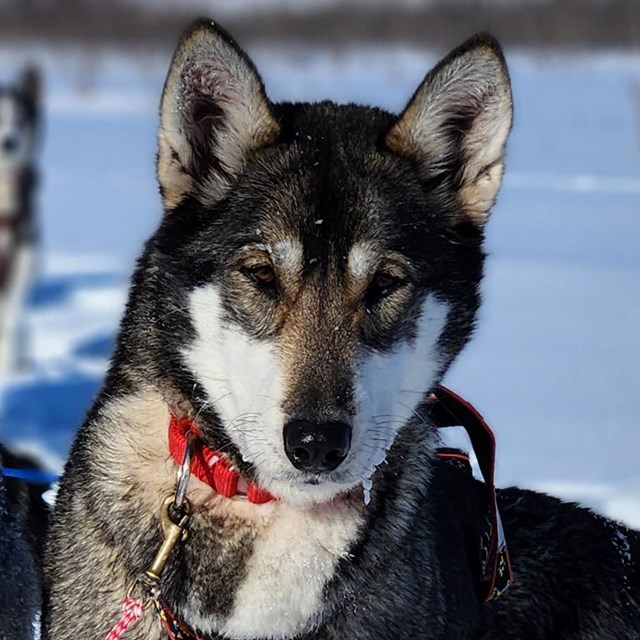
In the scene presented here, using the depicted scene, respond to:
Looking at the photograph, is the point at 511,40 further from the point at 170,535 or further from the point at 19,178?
the point at 170,535

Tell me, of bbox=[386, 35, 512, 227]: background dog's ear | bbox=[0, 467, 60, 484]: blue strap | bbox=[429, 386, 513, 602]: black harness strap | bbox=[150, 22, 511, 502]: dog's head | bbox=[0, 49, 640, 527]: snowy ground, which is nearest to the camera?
bbox=[150, 22, 511, 502]: dog's head

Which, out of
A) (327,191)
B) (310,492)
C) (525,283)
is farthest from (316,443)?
(525,283)

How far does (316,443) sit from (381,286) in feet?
1.39

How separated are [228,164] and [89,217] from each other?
44.0 ft

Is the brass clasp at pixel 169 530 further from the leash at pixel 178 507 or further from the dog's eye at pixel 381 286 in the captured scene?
the dog's eye at pixel 381 286

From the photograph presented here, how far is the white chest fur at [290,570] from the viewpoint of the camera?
249 centimetres

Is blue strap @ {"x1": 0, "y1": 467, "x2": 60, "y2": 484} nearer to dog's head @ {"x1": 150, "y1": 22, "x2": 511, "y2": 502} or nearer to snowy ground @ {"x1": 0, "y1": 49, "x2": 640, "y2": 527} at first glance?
dog's head @ {"x1": 150, "y1": 22, "x2": 511, "y2": 502}

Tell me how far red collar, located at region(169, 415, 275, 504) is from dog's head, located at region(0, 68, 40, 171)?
829 centimetres

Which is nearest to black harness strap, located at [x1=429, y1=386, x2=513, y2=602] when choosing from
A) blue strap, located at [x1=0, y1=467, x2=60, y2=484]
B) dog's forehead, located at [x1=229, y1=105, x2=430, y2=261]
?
dog's forehead, located at [x1=229, y1=105, x2=430, y2=261]

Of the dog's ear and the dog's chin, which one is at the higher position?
the dog's chin

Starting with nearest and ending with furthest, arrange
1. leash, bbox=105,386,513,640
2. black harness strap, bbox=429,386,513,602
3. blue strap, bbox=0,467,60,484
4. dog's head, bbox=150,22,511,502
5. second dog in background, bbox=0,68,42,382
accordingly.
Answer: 1. dog's head, bbox=150,22,511,502
2. leash, bbox=105,386,513,640
3. black harness strap, bbox=429,386,513,602
4. blue strap, bbox=0,467,60,484
5. second dog in background, bbox=0,68,42,382

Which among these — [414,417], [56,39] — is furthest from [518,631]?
[56,39]

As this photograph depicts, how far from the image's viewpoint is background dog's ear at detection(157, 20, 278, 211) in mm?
2551

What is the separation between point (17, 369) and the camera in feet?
29.8
